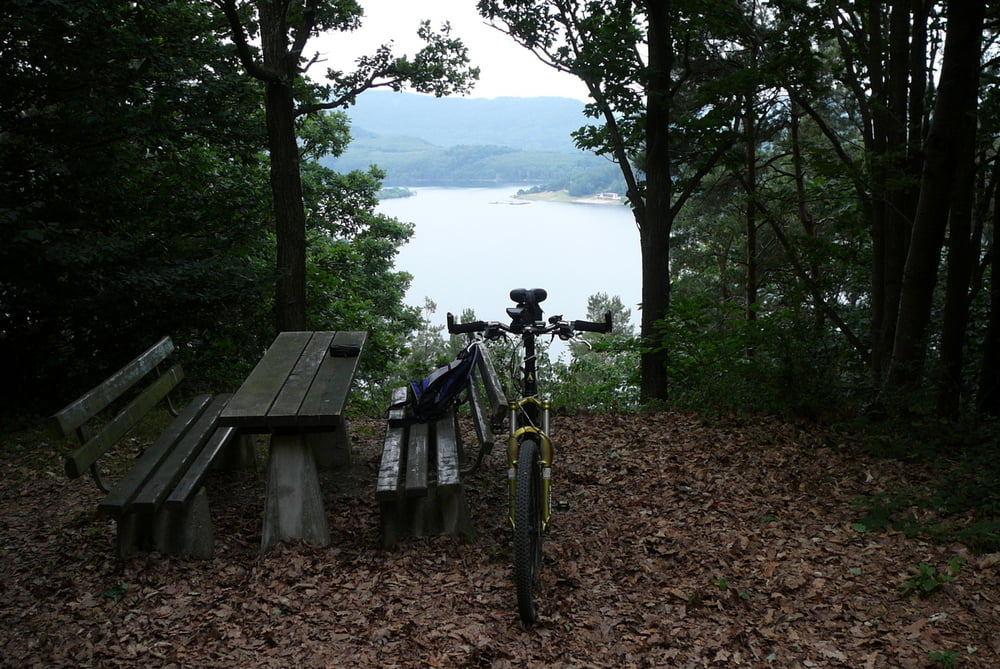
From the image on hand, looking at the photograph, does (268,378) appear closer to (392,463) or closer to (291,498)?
(291,498)

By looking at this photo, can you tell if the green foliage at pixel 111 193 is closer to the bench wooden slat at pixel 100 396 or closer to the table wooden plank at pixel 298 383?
the bench wooden slat at pixel 100 396

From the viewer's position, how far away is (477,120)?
261 feet

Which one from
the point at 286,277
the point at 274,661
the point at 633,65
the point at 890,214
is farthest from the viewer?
the point at 633,65

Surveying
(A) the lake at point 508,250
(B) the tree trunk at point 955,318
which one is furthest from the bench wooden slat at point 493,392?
(A) the lake at point 508,250

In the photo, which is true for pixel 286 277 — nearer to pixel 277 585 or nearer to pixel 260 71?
pixel 260 71

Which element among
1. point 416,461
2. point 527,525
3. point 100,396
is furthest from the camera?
point 416,461

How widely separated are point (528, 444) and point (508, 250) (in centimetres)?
5004

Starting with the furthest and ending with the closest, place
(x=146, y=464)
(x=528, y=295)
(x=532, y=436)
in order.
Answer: (x=146, y=464) → (x=528, y=295) → (x=532, y=436)

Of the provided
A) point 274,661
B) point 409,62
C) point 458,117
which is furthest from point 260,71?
point 458,117

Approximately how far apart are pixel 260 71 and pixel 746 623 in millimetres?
6942

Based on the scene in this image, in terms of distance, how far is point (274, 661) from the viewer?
3.11 metres

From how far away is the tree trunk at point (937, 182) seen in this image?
5262 mm

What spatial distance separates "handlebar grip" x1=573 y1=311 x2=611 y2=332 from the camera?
12.2ft

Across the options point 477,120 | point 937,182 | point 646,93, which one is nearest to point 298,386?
point 937,182
